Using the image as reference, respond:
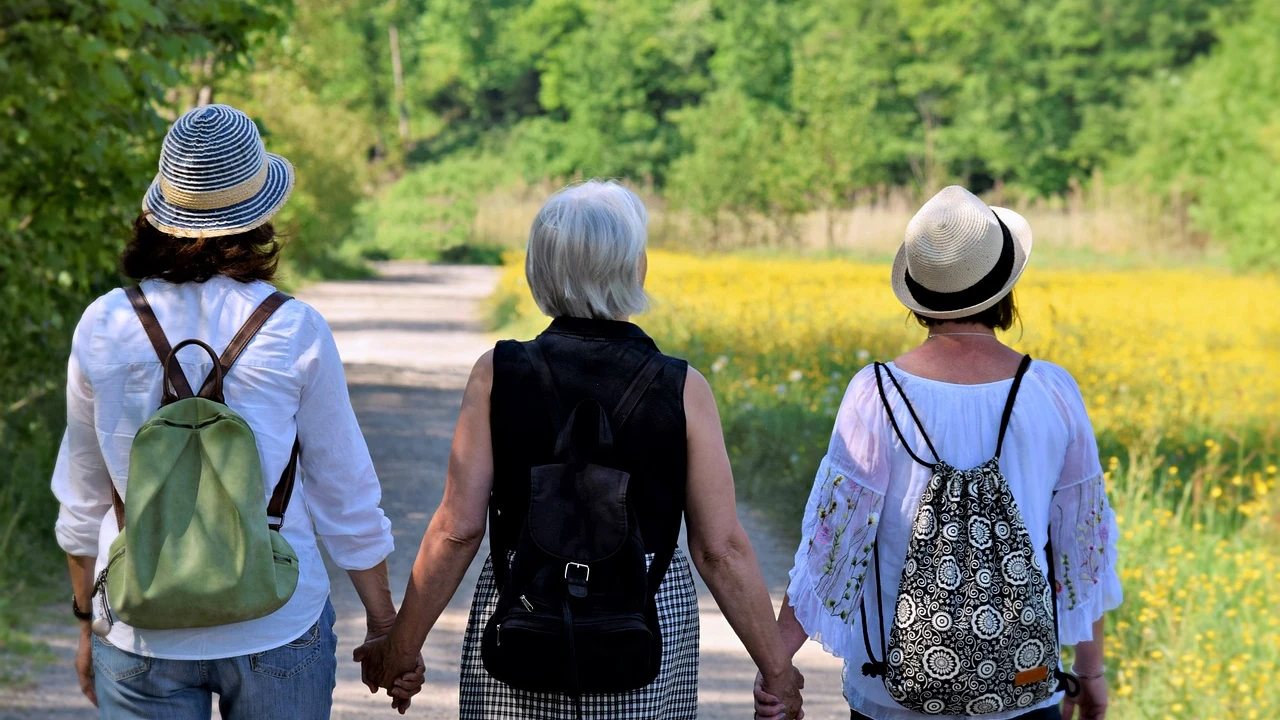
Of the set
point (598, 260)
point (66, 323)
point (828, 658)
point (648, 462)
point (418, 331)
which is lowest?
point (418, 331)

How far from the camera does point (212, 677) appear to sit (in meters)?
2.74

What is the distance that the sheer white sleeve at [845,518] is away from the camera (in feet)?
9.92

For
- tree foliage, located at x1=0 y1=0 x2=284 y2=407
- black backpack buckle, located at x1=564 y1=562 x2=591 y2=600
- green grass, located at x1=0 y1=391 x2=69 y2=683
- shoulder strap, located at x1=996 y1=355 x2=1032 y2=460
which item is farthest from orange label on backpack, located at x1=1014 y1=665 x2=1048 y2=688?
tree foliage, located at x1=0 y1=0 x2=284 y2=407

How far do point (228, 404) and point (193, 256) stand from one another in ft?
0.99

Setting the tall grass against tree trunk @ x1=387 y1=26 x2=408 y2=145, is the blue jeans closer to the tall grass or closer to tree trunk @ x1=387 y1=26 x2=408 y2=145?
the tall grass

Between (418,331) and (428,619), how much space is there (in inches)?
755

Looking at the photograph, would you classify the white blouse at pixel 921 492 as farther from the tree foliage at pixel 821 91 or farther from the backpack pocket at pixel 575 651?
the tree foliage at pixel 821 91

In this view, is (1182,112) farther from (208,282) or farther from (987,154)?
(208,282)

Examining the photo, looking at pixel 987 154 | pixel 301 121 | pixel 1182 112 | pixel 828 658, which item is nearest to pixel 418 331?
pixel 301 121

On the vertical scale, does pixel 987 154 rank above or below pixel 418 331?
below

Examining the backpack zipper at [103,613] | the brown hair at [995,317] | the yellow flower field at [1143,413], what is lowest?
the yellow flower field at [1143,413]

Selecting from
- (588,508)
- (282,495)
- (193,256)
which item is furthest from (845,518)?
(193,256)

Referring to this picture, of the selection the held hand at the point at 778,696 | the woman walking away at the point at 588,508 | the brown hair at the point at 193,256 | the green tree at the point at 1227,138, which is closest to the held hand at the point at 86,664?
the woman walking away at the point at 588,508

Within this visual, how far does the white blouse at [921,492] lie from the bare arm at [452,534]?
2.15 ft
